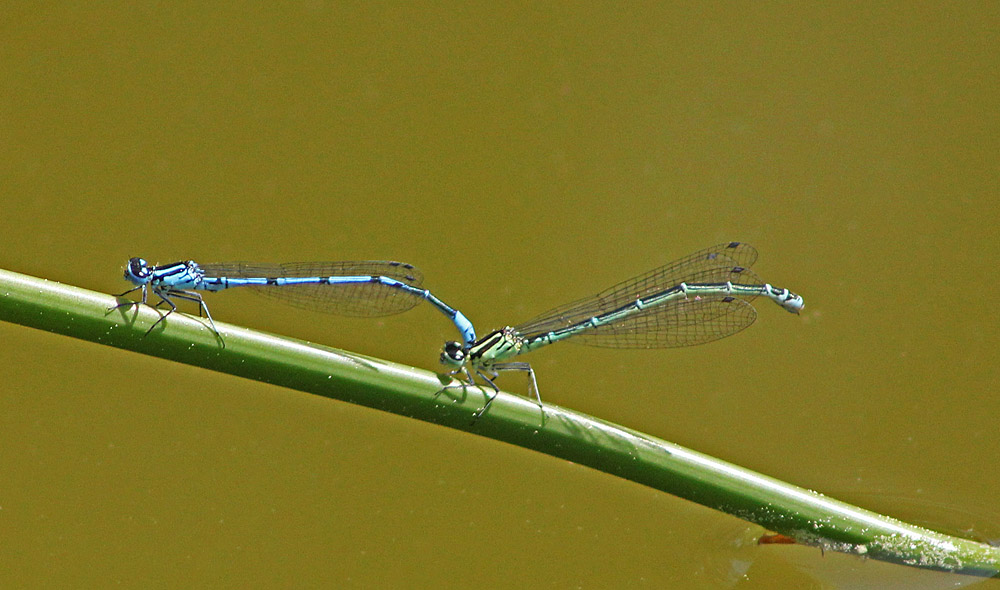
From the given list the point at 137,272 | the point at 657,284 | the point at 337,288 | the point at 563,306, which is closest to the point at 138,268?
the point at 137,272

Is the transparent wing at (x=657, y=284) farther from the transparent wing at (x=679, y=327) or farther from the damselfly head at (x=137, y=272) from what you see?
the damselfly head at (x=137, y=272)

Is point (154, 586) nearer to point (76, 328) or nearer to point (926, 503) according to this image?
point (76, 328)

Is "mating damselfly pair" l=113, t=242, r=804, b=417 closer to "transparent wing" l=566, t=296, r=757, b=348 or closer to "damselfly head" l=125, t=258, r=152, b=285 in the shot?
"transparent wing" l=566, t=296, r=757, b=348

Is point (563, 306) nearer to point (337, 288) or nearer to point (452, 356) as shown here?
point (452, 356)

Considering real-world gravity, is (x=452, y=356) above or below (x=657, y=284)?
below

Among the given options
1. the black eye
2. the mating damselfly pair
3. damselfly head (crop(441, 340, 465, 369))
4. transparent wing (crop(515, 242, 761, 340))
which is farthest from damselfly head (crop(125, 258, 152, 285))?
transparent wing (crop(515, 242, 761, 340))

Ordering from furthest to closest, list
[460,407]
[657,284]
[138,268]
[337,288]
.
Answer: [657,284], [337,288], [138,268], [460,407]

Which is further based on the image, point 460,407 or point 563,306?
point 563,306
